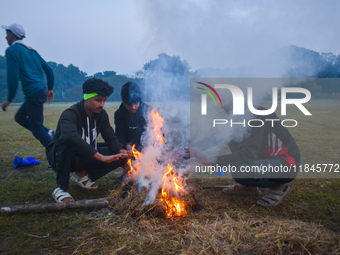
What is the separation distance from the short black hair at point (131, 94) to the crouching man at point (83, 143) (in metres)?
0.66

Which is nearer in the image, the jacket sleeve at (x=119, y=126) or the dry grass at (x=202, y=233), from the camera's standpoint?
the dry grass at (x=202, y=233)

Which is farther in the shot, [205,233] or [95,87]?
[95,87]

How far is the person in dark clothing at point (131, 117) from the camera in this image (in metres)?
4.79

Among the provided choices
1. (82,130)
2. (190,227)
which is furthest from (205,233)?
(82,130)

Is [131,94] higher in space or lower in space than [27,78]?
lower

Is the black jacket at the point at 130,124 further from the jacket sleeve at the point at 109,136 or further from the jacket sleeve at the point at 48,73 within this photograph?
the jacket sleeve at the point at 48,73

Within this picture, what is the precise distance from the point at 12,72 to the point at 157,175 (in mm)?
3434

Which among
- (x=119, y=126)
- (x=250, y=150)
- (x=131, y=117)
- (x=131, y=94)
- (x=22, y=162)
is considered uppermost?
(x=131, y=94)

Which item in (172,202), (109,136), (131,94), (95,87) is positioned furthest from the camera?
(131,94)

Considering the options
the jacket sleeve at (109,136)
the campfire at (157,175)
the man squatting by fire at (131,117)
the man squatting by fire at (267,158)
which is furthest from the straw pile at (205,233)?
the man squatting by fire at (131,117)

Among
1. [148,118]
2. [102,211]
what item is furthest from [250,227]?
[148,118]

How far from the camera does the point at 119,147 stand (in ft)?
14.3

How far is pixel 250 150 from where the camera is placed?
3547 mm

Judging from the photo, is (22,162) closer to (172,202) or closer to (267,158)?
(172,202)
